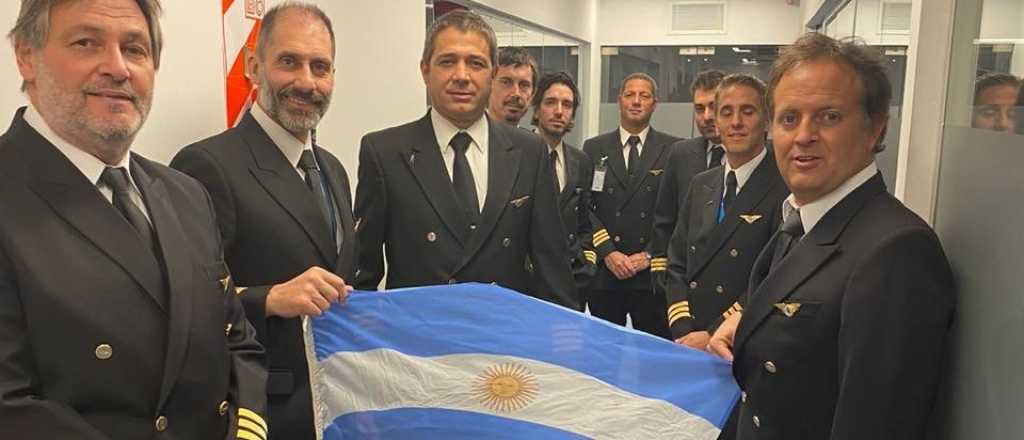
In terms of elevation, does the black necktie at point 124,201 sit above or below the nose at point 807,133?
below

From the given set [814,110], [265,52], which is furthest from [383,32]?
[814,110]

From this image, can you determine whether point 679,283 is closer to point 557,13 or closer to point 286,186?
point 286,186

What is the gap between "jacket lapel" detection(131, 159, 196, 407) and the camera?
4.75 ft

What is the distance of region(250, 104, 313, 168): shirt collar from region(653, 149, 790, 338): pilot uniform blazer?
1594mm

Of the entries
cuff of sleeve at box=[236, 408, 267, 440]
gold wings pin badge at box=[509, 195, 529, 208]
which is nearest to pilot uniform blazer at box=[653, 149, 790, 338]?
gold wings pin badge at box=[509, 195, 529, 208]

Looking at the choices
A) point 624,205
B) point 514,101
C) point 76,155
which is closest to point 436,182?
point 76,155

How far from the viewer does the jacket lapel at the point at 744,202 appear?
2838mm

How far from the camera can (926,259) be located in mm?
1423

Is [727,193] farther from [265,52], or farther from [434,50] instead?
[265,52]

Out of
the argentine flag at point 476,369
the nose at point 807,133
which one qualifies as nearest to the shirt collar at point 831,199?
the nose at point 807,133

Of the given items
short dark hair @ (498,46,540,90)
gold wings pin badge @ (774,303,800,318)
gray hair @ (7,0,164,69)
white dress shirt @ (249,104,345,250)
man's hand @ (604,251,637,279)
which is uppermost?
short dark hair @ (498,46,540,90)

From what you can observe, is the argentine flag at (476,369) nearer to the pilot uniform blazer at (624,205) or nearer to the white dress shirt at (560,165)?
the white dress shirt at (560,165)

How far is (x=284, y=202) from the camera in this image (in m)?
2.05

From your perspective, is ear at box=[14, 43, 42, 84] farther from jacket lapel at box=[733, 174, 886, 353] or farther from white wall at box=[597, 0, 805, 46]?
white wall at box=[597, 0, 805, 46]
